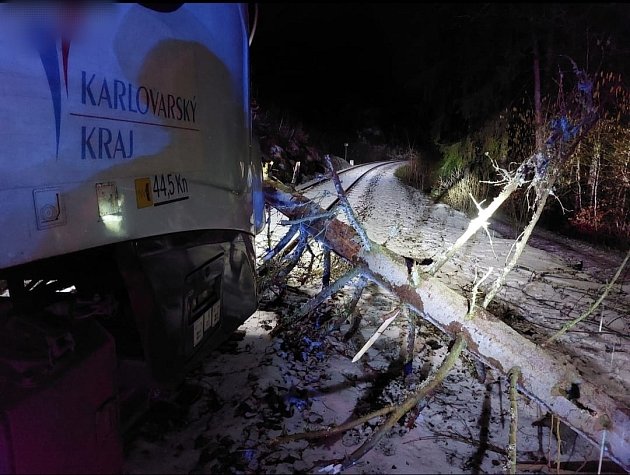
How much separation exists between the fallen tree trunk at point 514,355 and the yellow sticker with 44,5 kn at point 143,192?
2148mm

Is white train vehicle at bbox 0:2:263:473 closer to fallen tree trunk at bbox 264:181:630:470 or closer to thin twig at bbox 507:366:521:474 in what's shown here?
fallen tree trunk at bbox 264:181:630:470

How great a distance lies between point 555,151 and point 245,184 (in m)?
2.25

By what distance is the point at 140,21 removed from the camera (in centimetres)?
179

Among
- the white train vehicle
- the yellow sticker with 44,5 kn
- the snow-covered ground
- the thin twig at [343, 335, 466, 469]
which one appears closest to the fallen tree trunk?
the thin twig at [343, 335, 466, 469]

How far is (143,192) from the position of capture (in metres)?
1.82

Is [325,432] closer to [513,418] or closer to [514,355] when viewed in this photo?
[513,418]

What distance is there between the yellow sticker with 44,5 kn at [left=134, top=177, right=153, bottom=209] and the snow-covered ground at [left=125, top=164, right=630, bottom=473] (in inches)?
57.6

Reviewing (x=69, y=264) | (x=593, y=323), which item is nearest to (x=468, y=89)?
(x=593, y=323)

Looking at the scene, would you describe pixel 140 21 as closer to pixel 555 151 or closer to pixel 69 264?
pixel 69 264

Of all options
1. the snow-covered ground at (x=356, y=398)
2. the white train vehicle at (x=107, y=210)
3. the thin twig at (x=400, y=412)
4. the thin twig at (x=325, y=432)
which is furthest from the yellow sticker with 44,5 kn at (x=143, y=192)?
the thin twig at (x=400, y=412)

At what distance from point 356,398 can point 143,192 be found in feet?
7.55

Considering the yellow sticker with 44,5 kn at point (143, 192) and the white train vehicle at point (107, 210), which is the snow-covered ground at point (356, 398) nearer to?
the white train vehicle at point (107, 210)

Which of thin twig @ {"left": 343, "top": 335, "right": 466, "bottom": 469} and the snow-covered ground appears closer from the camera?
thin twig @ {"left": 343, "top": 335, "right": 466, "bottom": 469}

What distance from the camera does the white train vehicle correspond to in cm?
139
